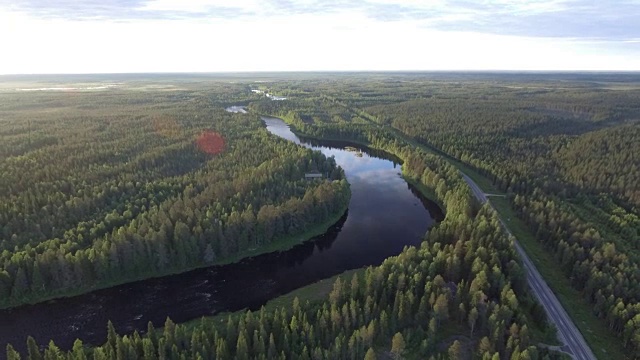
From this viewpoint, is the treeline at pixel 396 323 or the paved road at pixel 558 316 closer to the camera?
the treeline at pixel 396 323

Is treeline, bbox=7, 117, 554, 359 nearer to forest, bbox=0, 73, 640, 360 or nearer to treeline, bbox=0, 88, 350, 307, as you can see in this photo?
forest, bbox=0, 73, 640, 360

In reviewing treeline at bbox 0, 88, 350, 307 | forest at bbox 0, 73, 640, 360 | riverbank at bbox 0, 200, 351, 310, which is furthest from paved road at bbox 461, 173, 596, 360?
treeline at bbox 0, 88, 350, 307

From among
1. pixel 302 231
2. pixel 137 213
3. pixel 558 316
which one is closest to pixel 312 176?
pixel 302 231

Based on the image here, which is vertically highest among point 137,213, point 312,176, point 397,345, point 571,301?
point 312,176

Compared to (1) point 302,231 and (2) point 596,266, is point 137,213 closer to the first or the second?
(1) point 302,231

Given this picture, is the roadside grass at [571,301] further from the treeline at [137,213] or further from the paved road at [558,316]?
the treeline at [137,213]

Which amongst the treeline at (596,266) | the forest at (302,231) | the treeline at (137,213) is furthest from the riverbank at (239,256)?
the treeline at (596,266)
